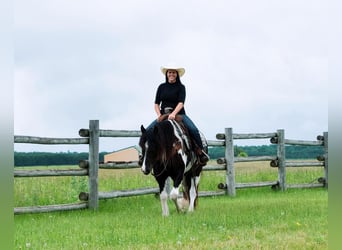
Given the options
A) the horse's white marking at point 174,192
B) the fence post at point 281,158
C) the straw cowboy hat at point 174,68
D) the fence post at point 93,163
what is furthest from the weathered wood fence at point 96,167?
the horse's white marking at point 174,192

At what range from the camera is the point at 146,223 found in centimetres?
830

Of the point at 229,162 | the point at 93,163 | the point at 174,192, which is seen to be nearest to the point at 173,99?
the point at 174,192

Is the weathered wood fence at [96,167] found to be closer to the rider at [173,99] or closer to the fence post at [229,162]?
the fence post at [229,162]

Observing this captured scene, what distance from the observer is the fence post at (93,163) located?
11062 mm

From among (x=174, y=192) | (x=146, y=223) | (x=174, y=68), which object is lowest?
(x=146, y=223)

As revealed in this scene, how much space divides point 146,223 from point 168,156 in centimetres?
135

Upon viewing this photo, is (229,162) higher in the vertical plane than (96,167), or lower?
lower

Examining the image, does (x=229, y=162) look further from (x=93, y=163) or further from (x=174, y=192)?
(x=174, y=192)

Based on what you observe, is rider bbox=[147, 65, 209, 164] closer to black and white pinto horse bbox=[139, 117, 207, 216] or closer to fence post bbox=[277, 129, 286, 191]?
black and white pinto horse bbox=[139, 117, 207, 216]

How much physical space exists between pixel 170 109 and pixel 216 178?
6048 mm

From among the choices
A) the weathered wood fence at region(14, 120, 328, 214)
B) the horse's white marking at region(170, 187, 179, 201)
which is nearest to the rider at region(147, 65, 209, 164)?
the horse's white marking at region(170, 187, 179, 201)

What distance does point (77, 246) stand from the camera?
6.50 metres

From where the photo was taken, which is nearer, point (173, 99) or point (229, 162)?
point (173, 99)

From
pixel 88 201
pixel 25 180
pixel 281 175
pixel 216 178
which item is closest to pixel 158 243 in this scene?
pixel 88 201
